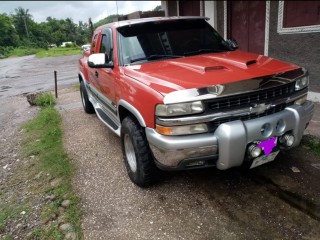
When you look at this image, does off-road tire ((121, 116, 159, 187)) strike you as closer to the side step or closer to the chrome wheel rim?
the chrome wheel rim

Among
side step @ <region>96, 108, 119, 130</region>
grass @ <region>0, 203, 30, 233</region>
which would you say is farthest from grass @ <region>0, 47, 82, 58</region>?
grass @ <region>0, 203, 30, 233</region>

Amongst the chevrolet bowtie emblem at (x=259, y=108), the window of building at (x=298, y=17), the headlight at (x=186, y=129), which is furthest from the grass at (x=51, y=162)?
the window of building at (x=298, y=17)

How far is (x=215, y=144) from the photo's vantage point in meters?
2.66

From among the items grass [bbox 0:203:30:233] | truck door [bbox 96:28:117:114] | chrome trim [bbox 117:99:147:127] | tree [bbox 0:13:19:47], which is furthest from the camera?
tree [bbox 0:13:19:47]

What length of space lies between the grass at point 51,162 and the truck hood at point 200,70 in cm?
157

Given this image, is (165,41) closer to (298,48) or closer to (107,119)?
(107,119)

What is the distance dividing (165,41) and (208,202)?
2025 mm

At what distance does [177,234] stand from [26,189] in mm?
2167

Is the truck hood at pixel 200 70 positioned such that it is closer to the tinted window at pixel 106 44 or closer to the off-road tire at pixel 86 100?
the tinted window at pixel 106 44

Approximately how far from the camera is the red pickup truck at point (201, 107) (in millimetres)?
2648

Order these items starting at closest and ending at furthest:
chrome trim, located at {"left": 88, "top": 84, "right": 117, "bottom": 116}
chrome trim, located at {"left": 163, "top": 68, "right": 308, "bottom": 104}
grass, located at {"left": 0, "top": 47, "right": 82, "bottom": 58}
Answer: chrome trim, located at {"left": 163, "top": 68, "right": 308, "bottom": 104} < chrome trim, located at {"left": 88, "top": 84, "right": 117, "bottom": 116} < grass, located at {"left": 0, "top": 47, "right": 82, "bottom": 58}

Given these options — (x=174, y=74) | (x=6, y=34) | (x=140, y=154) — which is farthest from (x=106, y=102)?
(x=6, y=34)

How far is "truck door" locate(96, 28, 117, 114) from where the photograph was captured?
395 cm

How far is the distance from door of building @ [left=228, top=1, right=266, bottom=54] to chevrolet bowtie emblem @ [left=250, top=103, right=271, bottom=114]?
5.67 meters
